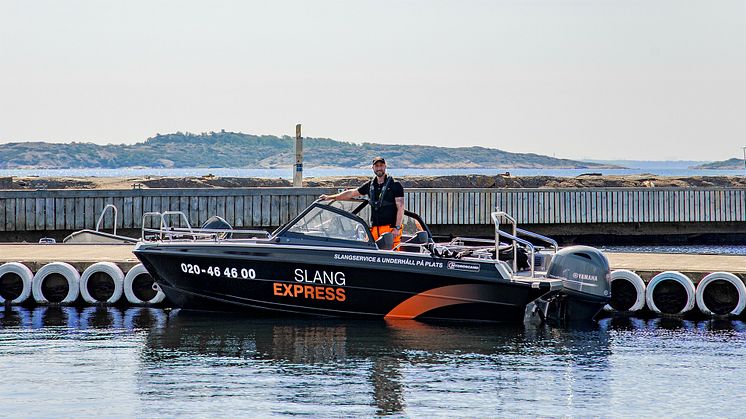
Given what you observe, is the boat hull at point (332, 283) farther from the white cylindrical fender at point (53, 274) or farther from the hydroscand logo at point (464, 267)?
the white cylindrical fender at point (53, 274)

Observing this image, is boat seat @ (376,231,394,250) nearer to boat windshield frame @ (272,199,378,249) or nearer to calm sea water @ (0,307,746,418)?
boat windshield frame @ (272,199,378,249)

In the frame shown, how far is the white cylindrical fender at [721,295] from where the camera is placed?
1672 centimetres

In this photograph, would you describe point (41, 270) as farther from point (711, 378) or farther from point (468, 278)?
point (711, 378)

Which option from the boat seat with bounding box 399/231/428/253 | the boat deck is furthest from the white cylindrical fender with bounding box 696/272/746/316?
the boat seat with bounding box 399/231/428/253

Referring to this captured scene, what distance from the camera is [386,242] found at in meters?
15.8

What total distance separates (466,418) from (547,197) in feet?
67.5

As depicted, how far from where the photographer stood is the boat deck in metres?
17.4

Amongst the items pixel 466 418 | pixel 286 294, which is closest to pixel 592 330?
pixel 286 294

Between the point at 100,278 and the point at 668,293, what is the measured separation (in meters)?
8.85

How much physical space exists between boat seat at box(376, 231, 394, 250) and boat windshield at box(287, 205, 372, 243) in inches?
7.9

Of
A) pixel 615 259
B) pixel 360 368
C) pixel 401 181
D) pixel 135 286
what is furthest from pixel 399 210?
pixel 401 181

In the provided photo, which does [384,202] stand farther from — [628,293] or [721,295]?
[721,295]

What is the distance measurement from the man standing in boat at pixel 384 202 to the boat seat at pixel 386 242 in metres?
0.08

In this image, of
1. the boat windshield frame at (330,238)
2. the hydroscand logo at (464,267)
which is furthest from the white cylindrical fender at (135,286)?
the hydroscand logo at (464,267)
